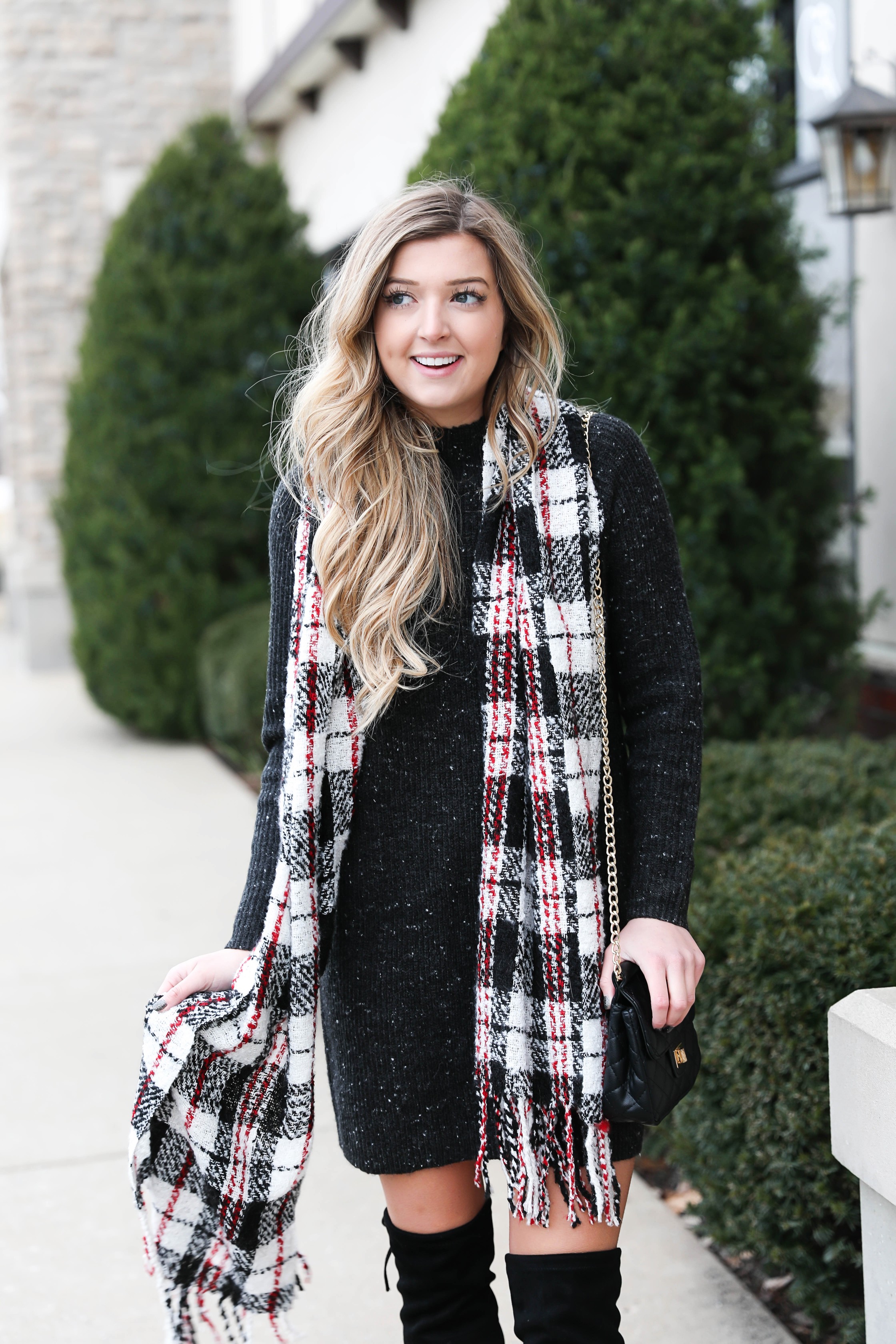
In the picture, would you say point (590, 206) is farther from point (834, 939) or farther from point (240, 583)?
point (240, 583)

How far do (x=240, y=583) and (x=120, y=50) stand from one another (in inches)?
244

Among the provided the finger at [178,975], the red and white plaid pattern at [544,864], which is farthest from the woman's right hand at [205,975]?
the red and white plaid pattern at [544,864]

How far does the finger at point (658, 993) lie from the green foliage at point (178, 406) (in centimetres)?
652

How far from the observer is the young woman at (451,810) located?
5.84 feet

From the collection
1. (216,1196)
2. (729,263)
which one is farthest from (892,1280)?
(729,263)

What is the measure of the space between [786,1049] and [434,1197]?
0.77 meters

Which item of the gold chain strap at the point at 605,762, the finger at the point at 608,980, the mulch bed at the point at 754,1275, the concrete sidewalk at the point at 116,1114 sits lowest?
the mulch bed at the point at 754,1275

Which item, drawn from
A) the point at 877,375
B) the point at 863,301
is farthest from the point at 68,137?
the point at 877,375

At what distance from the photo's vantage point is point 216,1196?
1.94m

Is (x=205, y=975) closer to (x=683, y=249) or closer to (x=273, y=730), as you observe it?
(x=273, y=730)

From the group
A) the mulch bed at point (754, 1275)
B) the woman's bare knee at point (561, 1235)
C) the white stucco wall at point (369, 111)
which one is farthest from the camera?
the white stucco wall at point (369, 111)

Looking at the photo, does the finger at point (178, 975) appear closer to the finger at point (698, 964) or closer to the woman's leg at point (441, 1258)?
the woman's leg at point (441, 1258)


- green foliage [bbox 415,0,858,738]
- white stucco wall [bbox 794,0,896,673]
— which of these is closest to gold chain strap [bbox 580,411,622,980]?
green foliage [bbox 415,0,858,738]

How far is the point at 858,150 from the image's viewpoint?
14.2ft
